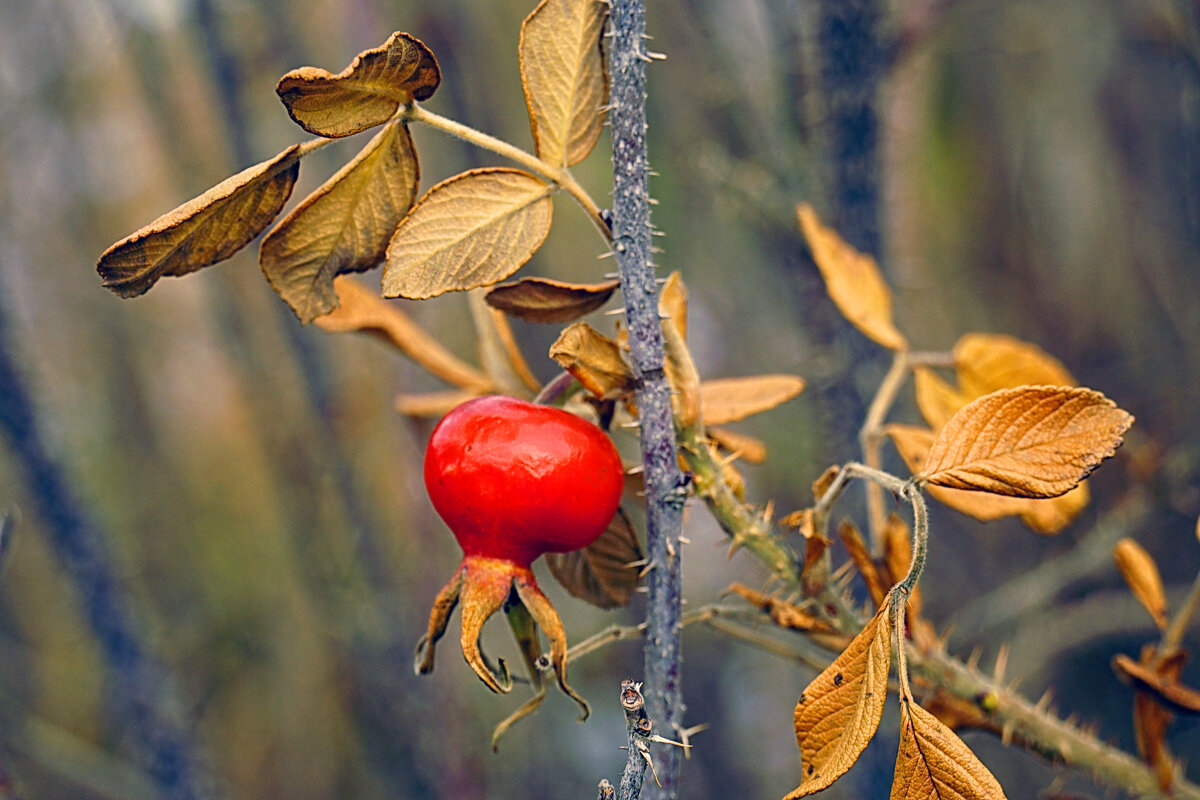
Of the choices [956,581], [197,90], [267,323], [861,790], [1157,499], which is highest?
[197,90]

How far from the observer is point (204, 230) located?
440mm

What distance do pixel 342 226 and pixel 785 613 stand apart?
0.36m

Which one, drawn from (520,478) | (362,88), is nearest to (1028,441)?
(520,478)

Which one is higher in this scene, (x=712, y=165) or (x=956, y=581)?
(x=712, y=165)

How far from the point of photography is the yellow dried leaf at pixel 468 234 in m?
0.43

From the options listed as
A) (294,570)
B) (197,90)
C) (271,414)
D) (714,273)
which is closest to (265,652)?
(294,570)

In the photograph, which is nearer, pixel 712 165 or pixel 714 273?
pixel 712 165

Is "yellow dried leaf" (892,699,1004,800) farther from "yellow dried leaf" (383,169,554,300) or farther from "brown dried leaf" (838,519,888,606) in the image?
"yellow dried leaf" (383,169,554,300)

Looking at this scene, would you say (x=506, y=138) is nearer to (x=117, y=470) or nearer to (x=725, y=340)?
(x=725, y=340)

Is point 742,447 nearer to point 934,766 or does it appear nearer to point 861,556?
point 861,556

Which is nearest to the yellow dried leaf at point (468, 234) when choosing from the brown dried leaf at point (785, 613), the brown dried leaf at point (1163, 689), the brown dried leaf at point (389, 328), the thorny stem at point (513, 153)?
the thorny stem at point (513, 153)

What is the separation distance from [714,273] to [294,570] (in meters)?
1.52

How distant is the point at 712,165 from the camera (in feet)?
3.97

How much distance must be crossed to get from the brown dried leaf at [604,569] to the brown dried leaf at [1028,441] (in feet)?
0.68
